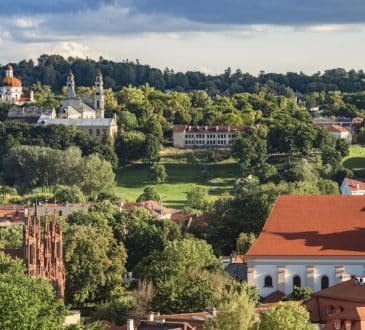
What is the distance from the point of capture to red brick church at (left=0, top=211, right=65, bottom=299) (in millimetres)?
63625

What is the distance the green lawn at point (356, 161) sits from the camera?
130 metres

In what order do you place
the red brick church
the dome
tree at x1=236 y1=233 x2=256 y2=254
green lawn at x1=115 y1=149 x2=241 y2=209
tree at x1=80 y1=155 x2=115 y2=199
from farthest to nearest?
Answer: the dome, green lawn at x1=115 y1=149 x2=241 y2=209, tree at x1=80 y1=155 x2=115 y2=199, tree at x1=236 y1=233 x2=256 y2=254, the red brick church

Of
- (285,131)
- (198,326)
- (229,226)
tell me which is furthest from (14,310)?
(285,131)

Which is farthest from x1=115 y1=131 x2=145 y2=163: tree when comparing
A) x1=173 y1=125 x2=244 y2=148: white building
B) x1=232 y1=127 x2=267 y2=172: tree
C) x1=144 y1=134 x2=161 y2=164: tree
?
x1=232 y1=127 x2=267 y2=172: tree

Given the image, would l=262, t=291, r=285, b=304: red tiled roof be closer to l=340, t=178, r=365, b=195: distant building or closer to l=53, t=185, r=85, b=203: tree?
l=53, t=185, r=85, b=203: tree

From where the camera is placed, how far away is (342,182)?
12138 centimetres

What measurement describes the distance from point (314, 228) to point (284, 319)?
20.7 m

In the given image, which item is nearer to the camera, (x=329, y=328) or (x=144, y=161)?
(x=329, y=328)

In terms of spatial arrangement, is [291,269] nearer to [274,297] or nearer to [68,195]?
[274,297]

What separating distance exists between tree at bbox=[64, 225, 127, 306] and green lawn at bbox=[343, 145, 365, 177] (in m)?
60.0

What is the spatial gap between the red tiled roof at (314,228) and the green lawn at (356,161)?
6079 centimetres

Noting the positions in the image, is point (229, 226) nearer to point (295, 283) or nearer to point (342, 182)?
point (295, 283)

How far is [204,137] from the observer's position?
146500mm

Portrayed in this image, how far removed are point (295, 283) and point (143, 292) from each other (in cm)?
1073
